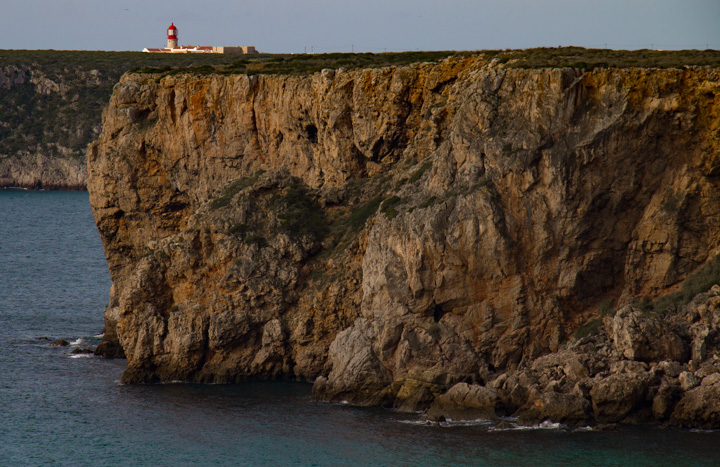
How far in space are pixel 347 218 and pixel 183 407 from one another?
14790 mm

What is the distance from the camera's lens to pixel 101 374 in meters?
61.0

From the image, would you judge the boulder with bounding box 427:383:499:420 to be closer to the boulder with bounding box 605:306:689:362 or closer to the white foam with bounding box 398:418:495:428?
the white foam with bounding box 398:418:495:428

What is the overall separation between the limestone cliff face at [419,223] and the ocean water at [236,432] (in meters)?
2.53

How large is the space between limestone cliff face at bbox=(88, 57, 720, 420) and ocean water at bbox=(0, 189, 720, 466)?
2.53 metres

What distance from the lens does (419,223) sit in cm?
5256

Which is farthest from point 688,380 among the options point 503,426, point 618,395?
point 503,426

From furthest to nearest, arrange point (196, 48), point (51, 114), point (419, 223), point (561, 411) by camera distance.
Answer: point (51, 114) < point (196, 48) < point (419, 223) < point (561, 411)

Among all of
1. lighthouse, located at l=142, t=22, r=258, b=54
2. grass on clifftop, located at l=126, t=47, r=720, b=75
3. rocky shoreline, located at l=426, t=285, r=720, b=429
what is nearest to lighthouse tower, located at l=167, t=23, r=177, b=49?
lighthouse, located at l=142, t=22, r=258, b=54

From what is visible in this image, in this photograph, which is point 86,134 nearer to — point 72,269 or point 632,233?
point 72,269

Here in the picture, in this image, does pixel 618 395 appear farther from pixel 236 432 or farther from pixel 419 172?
pixel 236 432

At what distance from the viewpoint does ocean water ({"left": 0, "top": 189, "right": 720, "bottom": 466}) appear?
44125 millimetres

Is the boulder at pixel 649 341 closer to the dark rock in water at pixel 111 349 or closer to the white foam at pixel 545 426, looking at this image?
the white foam at pixel 545 426

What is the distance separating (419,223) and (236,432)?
1358 cm

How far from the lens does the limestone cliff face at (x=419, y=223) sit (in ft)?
167
